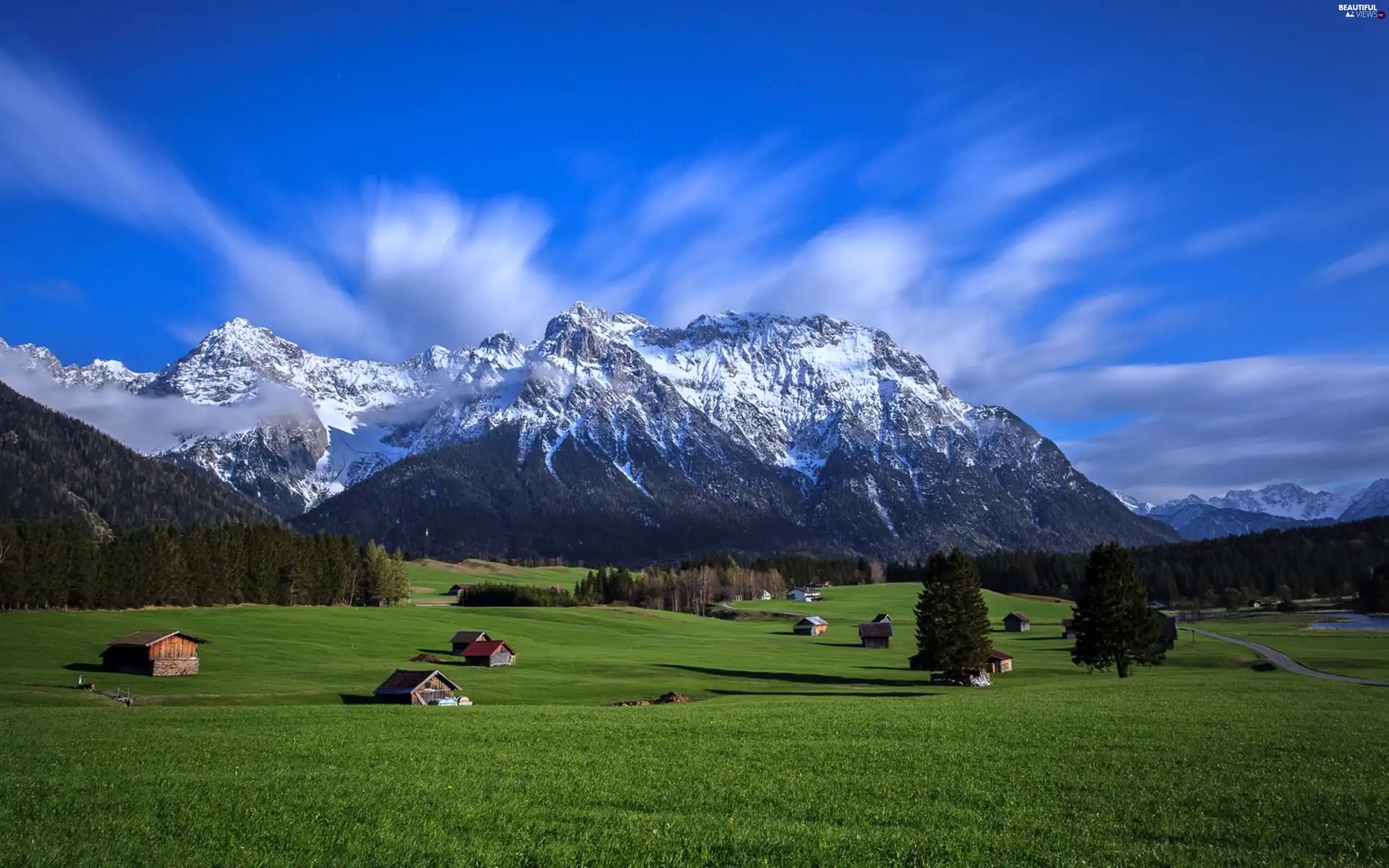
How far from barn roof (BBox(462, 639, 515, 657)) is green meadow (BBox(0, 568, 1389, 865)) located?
2822cm

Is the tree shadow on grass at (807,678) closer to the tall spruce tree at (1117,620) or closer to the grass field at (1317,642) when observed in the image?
the tall spruce tree at (1117,620)

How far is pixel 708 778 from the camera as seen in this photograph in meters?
27.5

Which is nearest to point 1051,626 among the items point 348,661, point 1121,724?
point 348,661

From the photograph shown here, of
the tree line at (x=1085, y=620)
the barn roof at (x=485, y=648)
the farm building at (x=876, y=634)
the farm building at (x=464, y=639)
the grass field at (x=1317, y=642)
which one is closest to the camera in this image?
the tree line at (x=1085, y=620)

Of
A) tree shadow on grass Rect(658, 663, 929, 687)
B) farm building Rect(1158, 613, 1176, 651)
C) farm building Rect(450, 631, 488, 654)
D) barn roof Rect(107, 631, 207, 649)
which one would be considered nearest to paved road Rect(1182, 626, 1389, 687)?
farm building Rect(1158, 613, 1176, 651)

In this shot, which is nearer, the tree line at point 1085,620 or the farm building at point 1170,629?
the tree line at point 1085,620

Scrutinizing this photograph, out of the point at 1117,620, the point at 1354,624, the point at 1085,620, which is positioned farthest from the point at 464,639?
the point at 1354,624

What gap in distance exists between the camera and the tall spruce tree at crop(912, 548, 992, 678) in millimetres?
82000

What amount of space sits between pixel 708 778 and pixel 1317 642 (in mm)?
115045

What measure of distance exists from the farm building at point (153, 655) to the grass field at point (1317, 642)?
9803 cm

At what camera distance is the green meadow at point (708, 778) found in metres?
19.2

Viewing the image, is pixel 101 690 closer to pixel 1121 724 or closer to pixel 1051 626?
pixel 1121 724

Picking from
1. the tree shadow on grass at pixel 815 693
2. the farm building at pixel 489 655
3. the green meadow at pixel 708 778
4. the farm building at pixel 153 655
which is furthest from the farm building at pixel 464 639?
the tree shadow on grass at pixel 815 693

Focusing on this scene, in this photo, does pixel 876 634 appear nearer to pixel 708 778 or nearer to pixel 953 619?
pixel 953 619
